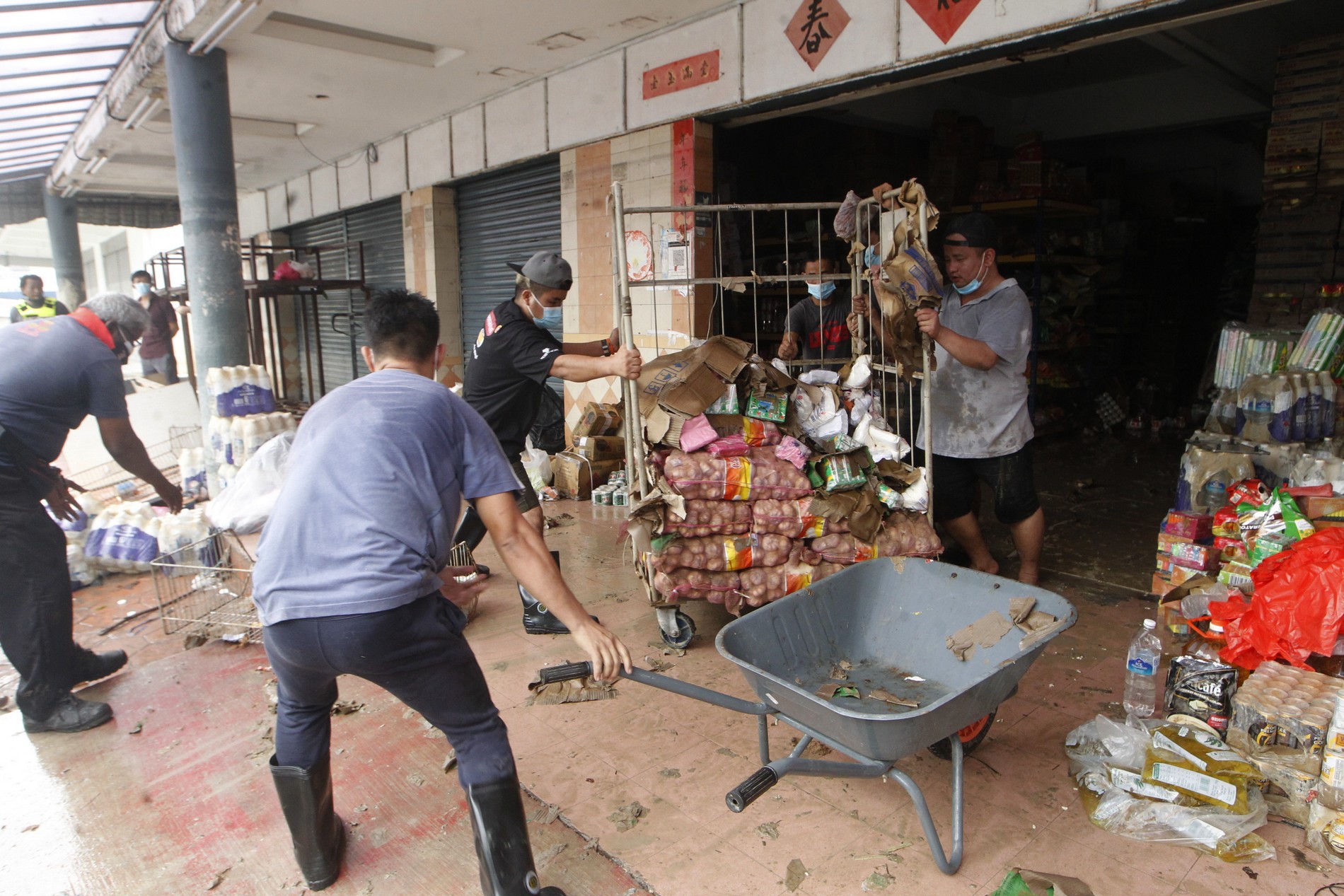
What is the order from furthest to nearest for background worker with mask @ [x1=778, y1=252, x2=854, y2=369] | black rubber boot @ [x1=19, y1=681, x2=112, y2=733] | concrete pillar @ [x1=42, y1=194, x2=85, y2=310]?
concrete pillar @ [x1=42, y1=194, x2=85, y2=310] < background worker with mask @ [x1=778, y1=252, x2=854, y2=369] < black rubber boot @ [x1=19, y1=681, x2=112, y2=733]

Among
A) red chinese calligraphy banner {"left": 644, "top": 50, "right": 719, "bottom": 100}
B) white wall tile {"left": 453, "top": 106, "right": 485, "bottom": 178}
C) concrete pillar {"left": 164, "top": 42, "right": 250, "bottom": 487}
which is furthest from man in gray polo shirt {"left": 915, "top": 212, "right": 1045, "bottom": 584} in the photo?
white wall tile {"left": 453, "top": 106, "right": 485, "bottom": 178}

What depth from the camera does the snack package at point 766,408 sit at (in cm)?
382

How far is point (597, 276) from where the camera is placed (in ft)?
22.2

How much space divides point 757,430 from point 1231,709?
211 centimetres

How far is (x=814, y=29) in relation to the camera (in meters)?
4.85

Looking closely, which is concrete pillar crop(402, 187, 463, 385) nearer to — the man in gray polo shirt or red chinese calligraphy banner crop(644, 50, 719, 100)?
red chinese calligraphy banner crop(644, 50, 719, 100)

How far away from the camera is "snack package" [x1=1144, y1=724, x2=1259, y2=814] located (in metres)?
2.34

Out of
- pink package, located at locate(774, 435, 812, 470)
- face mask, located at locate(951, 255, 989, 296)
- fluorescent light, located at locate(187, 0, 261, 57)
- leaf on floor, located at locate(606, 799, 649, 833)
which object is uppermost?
fluorescent light, located at locate(187, 0, 261, 57)

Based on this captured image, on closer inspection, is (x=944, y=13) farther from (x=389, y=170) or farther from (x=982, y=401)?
(x=389, y=170)

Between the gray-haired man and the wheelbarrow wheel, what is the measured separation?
134 inches

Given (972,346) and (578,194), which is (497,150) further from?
(972,346)

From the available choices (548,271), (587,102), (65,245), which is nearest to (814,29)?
(587,102)

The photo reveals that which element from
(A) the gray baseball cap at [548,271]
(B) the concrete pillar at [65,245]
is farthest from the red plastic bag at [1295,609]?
(B) the concrete pillar at [65,245]

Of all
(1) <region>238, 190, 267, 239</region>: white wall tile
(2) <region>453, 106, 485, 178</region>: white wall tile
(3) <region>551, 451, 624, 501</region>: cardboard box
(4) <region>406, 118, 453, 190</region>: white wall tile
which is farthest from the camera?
(1) <region>238, 190, 267, 239</region>: white wall tile
